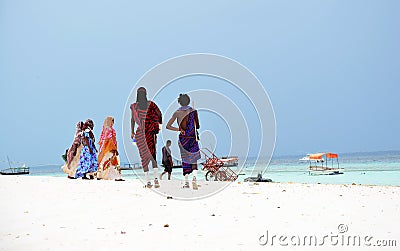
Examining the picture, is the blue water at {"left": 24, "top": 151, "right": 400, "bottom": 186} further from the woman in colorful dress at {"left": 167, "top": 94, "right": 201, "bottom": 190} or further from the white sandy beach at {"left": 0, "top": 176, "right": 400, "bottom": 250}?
the white sandy beach at {"left": 0, "top": 176, "right": 400, "bottom": 250}

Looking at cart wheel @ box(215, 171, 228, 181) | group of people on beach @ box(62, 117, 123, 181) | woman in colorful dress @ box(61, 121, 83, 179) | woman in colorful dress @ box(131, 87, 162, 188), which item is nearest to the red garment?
woman in colorful dress @ box(131, 87, 162, 188)

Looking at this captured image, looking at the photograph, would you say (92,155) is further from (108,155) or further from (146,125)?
(146,125)

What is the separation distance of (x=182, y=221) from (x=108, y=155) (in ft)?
25.4

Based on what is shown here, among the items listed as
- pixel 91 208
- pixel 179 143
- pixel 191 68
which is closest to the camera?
pixel 91 208

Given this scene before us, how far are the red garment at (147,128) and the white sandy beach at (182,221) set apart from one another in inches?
60.6

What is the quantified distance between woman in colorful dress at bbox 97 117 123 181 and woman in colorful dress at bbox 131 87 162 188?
155 inches

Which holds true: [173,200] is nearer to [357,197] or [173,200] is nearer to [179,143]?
[179,143]

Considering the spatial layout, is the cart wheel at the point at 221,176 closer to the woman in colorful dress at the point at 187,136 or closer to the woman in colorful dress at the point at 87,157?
the woman in colorful dress at the point at 87,157

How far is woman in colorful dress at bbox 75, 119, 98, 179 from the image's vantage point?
11641 millimetres

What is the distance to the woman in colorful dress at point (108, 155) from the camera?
11375 mm

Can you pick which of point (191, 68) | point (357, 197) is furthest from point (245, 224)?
point (191, 68)

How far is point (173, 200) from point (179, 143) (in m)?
1.81

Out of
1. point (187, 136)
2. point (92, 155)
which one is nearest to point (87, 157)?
point (92, 155)

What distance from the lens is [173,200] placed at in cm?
583
